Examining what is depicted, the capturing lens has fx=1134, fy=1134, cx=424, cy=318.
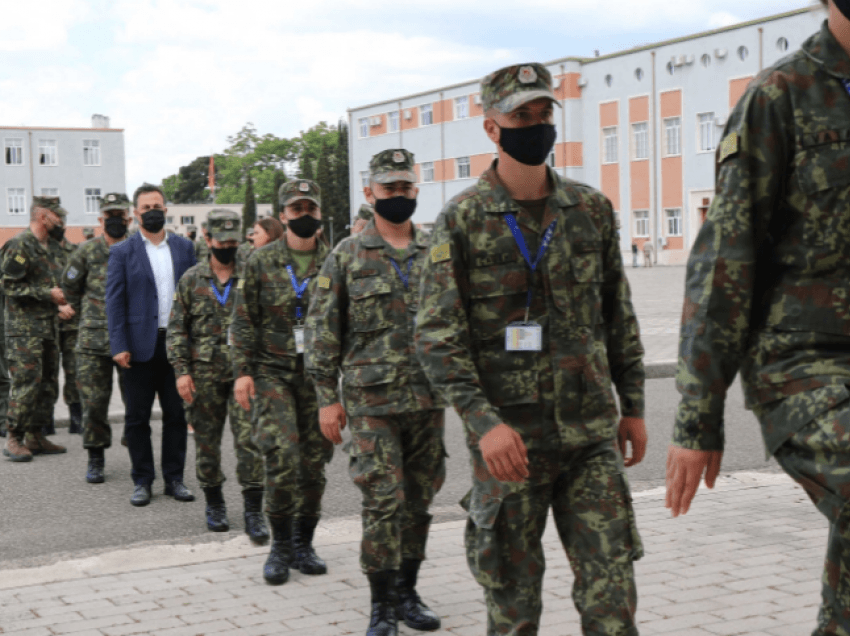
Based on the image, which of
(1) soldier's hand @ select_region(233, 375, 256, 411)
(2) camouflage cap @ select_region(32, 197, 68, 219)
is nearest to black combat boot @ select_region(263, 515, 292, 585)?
(1) soldier's hand @ select_region(233, 375, 256, 411)

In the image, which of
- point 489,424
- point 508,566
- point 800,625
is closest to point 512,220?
point 489,424

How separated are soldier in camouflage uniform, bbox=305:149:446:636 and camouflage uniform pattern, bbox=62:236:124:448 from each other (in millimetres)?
3923

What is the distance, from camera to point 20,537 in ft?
24.0

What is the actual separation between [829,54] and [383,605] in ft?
10.5

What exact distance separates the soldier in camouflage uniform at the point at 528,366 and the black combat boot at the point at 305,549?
2.42 m

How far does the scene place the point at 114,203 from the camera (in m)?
9.99

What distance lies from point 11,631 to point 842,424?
156 inches

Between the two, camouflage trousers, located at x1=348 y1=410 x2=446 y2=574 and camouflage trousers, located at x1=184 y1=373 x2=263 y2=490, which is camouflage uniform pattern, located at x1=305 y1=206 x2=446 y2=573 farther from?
camouflage trousers, located at x1=184 y1=373 x2=263 y2=490

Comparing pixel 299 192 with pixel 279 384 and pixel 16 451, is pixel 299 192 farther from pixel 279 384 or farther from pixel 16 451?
pixel 16 451

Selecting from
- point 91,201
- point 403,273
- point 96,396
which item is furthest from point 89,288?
point 91,201

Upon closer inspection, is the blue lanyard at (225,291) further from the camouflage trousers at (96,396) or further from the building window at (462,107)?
the building window at (462,107)

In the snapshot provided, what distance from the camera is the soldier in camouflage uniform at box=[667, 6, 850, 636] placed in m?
2.57

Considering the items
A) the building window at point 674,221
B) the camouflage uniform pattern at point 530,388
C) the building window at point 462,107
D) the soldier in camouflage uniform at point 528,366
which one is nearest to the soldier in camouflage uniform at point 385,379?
the soldier in camouflage uniform at point 528,366

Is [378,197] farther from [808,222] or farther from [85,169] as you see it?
[85,169]
